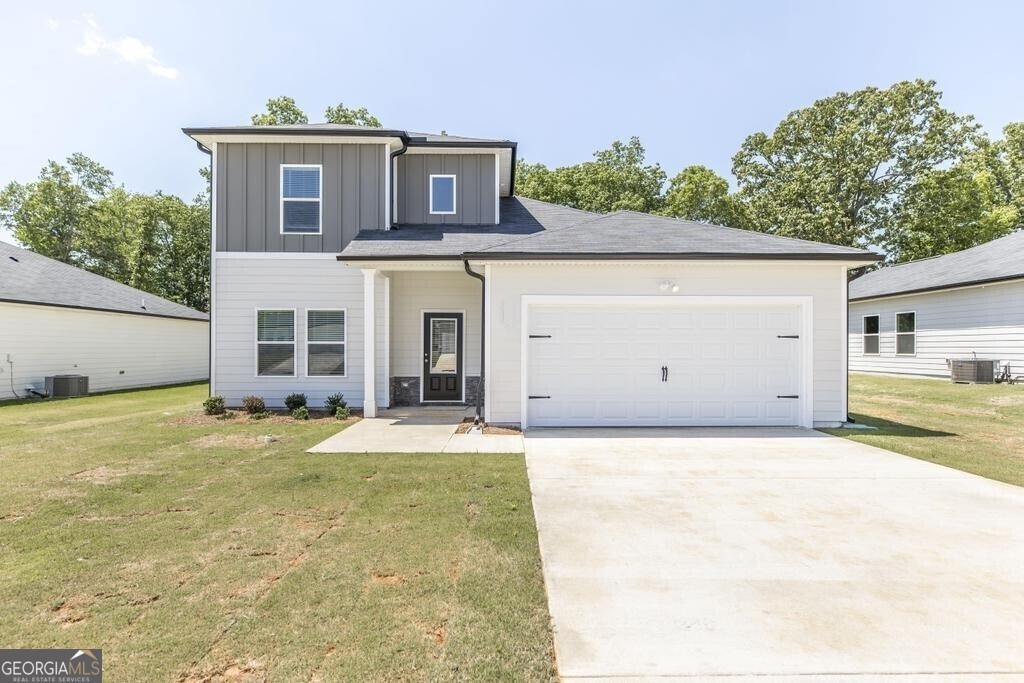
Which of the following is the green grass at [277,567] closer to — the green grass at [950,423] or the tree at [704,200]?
the green grass at [950,423]

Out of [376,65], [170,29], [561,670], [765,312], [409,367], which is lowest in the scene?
Answer: [561,670]

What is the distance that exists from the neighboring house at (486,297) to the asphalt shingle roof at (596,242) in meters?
0.06

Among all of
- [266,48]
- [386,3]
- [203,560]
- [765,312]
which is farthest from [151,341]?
[765,312]

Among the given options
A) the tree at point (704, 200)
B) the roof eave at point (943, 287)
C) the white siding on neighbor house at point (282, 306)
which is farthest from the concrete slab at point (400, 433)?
the tree at point (704, 200)

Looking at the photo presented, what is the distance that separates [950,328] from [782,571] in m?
17.3

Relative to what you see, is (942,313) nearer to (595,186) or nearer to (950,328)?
(950,328)

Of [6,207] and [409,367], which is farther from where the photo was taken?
[6,207]

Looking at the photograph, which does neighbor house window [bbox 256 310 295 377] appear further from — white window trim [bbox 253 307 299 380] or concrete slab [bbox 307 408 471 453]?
concrete slab [bbox 307 408 471 453]

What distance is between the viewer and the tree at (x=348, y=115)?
25000 mm

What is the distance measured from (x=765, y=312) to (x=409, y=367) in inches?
292

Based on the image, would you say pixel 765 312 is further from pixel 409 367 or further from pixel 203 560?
pixel 203 560

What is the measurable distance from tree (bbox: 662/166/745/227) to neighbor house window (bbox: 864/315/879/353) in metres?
12.9

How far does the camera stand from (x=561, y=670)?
2174mm

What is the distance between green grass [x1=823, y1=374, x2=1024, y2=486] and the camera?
19.7ft
